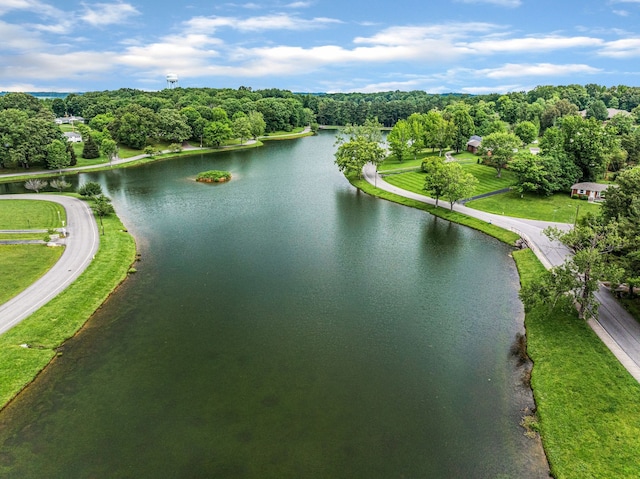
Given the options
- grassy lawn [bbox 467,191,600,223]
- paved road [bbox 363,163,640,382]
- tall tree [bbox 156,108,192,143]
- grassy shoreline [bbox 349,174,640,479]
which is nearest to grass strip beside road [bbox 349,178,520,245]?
paved road [bbox 363,163,640,382]

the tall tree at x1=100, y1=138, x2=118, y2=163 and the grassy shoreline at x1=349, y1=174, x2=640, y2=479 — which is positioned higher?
the tall tree at x1=100, y1=138, x2=118, y2=163

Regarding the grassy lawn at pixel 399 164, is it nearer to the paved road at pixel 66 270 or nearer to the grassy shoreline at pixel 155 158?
the grassy shoreline at pixel 155 158

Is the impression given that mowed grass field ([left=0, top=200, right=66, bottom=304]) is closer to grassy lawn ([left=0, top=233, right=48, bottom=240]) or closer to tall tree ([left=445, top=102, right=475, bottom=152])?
grassy lawn ([left=0, top=233, right=48, bottom=240])

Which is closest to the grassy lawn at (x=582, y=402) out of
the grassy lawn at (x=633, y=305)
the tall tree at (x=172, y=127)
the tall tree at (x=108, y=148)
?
the grassy lawn at (x=633, y=305)

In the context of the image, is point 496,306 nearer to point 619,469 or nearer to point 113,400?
point 619,469

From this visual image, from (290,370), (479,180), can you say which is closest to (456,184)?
(479,180)
